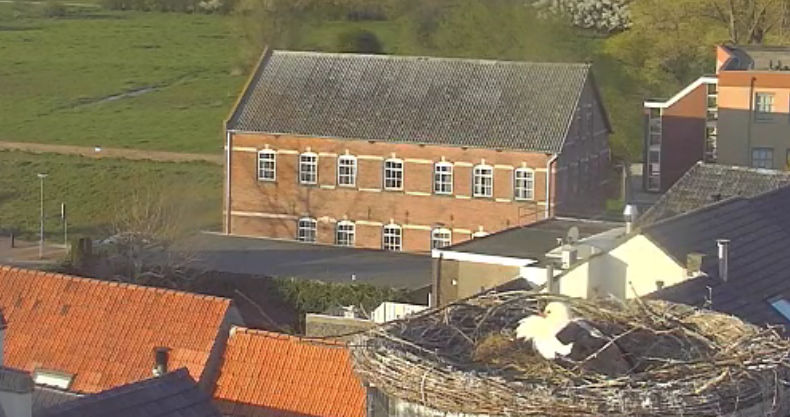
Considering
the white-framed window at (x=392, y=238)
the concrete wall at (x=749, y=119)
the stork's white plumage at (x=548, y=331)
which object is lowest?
the white-framed window at (x=392, y=238)

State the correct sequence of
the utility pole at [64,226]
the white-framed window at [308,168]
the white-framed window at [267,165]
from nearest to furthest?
the white-framed window at [308,168] < the white-framed window at [267,165] < the utility pole at [64,226]

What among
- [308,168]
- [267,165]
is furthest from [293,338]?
[267,165]

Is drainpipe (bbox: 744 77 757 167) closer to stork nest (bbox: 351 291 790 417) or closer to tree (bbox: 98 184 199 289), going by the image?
tree (bbox: 98 184 199 289)

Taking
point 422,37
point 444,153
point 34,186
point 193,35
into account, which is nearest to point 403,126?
point 444,153

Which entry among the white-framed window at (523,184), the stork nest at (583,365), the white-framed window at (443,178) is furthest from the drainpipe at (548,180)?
the stork nest at (583,365)

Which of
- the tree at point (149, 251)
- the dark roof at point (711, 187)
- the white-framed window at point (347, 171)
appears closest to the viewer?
the dark roof at point (711, 187)

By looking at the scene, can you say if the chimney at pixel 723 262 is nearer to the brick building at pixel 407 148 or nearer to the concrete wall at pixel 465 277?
the concrete wall at pixel 465 277
